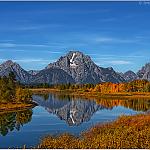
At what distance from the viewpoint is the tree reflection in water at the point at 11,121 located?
55.0 meters

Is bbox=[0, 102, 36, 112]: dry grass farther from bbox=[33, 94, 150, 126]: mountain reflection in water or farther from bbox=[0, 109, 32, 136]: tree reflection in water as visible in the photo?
bbox=[33, 94, 150, 126]: mountain reflection in water

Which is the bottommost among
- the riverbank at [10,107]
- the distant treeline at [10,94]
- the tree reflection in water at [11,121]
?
the tree reflection in water at [11,121]

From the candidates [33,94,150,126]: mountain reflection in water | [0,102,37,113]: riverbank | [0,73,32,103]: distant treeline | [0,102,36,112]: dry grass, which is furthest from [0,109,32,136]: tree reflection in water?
[0,73,32,103]: distant treeline

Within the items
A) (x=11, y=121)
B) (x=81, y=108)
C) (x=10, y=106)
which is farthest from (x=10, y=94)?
(x=11, y=121)

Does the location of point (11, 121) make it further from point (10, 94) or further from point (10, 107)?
point (10, 94)

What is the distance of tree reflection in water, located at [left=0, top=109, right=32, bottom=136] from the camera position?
180 feet

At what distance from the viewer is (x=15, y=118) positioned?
66000mm

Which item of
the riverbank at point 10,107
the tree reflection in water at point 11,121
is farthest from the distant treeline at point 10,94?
the tree reflection in water at point 11,121

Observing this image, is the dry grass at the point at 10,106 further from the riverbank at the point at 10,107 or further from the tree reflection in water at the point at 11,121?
the tree reflection in water at the point at 11,121

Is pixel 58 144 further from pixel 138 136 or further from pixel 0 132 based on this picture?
pixel 0 132

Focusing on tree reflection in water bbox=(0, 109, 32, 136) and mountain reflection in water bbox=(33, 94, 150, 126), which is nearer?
tree reflection in water bbox=(0, 109, 32, 136)

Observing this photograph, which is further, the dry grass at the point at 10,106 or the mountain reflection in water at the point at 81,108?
the dry grass at the point at 10,106

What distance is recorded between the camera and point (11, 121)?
62.6m

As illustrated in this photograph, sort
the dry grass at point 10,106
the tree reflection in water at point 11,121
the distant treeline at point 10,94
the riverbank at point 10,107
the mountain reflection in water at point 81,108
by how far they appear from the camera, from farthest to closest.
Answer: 1. the distant treeline at point 10,94
2. the dry grass at point 10,106
3. the riverbank at point 10,107
4. the mountain reflection in water at point 81,108
5. the tree reflection in water at point 11,121
